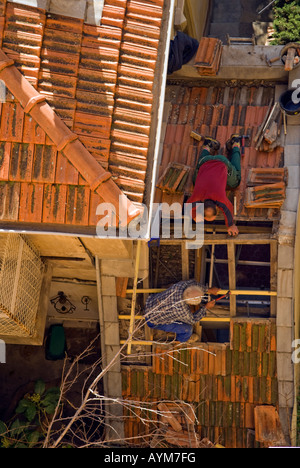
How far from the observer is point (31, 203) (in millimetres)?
7375

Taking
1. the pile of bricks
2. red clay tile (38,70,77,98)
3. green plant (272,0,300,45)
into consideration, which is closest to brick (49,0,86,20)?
red clay tile (38,70,77,98)

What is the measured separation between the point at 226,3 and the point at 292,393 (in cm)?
1100

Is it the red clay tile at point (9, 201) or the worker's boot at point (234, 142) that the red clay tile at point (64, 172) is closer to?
the red clay tile at point (9, 201)

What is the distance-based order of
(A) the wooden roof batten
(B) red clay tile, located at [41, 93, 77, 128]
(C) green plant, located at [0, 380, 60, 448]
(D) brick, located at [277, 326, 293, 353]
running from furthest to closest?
(C) green plant, located at [0, 380, 60, 448] → (D) brick, located at [277, 326, 293, 353] → (B) red clay tile, located at [41, 93, 77, 128] → (A) the wooden roof batten

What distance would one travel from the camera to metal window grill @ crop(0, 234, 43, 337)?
8.43 meters

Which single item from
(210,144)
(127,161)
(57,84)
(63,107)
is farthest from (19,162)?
(210,144)

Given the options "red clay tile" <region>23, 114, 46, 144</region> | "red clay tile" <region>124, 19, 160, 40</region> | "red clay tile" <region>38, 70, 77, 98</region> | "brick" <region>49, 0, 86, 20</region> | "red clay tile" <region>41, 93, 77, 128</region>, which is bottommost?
"red clay tile" <region>23, 114, 46, 144</region>

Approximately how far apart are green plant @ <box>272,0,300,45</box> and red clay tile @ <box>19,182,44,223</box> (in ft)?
26.3

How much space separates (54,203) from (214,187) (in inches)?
107

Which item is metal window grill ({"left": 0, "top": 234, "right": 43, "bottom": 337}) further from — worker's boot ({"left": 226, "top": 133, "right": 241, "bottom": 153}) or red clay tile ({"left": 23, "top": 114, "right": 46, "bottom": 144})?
worker's boot ({"left": 226, "top": 133, "right": 241, "bottom": 153})

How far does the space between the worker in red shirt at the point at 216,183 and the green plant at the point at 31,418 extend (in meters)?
4.96

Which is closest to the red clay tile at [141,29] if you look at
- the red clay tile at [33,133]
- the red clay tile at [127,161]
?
the red clay tile at [127,161]

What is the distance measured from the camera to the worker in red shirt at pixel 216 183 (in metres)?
8.75

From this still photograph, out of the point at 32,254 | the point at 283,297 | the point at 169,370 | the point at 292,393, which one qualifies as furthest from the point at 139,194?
the point at 292,393
